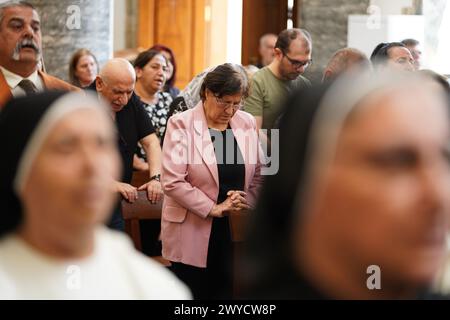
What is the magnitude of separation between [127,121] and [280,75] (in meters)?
1.46

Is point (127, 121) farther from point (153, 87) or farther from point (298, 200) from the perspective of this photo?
point (298, 200)

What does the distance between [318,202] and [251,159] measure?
3699mm

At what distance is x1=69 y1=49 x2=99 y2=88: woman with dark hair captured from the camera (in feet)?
28.1

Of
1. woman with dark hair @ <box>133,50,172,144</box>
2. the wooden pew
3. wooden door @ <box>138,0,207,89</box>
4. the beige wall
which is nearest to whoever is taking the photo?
the wooden pew

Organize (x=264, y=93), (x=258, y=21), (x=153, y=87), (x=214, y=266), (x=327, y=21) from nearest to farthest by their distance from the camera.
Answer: (x=214, y=266) → (x=264, y=93) → (x=153, y=87) → (x=327, y=21) → (x=258, y=21)

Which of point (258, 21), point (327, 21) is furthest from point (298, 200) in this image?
point (258, 21)

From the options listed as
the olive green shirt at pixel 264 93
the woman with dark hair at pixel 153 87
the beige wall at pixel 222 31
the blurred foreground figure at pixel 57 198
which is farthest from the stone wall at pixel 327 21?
the blurred foreground figure at pixel 57 198

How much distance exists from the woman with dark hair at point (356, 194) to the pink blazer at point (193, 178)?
3.52m

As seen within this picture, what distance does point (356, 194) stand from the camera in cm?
120

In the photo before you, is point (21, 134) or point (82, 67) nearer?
point (21, 134)

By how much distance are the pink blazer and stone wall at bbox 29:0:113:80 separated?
3848mm

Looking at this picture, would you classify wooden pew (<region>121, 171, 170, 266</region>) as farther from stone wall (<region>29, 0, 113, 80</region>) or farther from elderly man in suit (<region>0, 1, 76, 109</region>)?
stone wall (<region>29, 0, 113, 80</region>)

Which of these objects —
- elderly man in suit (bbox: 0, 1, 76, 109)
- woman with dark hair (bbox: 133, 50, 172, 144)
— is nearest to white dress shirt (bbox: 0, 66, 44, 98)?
elderly man in suit (bbox: 0, 1, 76, 109)

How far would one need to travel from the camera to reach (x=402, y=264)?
1.19 meters
